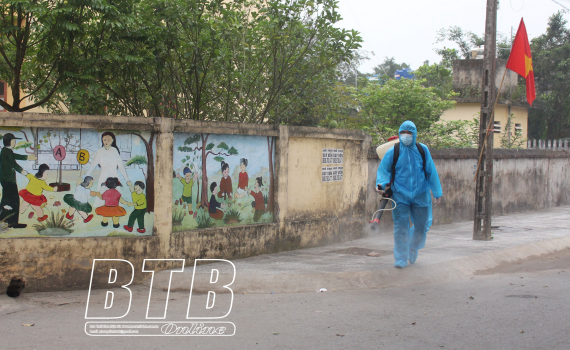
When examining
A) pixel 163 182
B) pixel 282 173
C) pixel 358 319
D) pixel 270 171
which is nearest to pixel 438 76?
pixel 282 173

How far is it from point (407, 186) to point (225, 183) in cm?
245

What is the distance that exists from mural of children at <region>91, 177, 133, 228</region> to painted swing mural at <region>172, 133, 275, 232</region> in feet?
2.35

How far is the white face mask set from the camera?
21.5 ft

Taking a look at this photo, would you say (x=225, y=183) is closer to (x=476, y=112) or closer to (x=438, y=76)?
(x=476, y=112)

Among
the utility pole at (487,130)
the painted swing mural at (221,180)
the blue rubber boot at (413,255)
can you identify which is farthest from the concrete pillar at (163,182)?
the utility pole at (487,130)

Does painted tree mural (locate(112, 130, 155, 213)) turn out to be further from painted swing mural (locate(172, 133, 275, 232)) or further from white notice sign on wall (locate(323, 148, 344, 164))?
white notice sign on wall (locate(323, 148, 344, 164))

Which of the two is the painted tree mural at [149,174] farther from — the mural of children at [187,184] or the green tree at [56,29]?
the green tree at [56,29]

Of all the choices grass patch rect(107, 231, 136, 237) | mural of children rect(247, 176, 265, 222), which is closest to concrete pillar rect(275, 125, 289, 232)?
mural of children rect(247, 176, 265, 222)

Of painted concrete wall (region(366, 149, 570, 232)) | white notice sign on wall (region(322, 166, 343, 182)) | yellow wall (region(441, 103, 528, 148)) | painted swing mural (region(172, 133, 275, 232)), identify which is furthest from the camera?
yellow wall (region(441, 103, 528, 148))

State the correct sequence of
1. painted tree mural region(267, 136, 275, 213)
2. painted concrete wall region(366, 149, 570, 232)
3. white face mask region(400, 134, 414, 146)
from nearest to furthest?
white face mask region(400, 134, 414, 146) → painted tree mural region(267, 136, 275, 213) → painted concrete wall region(366, 149, 570, 232)

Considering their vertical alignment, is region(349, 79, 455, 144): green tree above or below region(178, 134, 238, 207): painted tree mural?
above

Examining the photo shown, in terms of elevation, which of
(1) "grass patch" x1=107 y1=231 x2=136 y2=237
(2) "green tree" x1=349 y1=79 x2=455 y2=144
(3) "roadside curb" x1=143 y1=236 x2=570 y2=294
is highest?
(2) "green tree" x1=349 y1=79 x2=455 y2=144

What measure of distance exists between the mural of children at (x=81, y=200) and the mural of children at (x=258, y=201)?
7.61ft

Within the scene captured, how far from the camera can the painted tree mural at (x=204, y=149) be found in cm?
672
